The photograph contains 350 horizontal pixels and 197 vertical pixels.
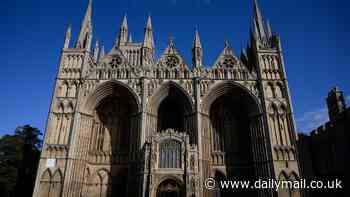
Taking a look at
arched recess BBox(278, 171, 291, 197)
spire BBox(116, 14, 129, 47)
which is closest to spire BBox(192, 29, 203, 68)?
arched recess BBox(278, 171, 291, 197)

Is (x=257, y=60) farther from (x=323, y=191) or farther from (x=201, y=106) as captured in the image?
(x=323, y=191)

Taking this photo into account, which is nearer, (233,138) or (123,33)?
(233,138)

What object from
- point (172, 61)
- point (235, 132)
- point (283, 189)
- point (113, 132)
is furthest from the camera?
point (172, 61)

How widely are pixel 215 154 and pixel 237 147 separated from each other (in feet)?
9.28

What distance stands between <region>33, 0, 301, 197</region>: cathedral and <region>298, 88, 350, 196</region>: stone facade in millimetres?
1181

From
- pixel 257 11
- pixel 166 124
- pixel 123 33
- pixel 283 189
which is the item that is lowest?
pixel 283 189

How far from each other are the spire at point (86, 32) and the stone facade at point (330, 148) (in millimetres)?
27690

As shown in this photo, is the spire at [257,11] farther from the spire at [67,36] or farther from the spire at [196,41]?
the spire at [67,36]

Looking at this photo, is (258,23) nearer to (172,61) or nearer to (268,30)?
(268,30)

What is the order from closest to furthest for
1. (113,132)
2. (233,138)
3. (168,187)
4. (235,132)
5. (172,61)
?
(168,187)
(233,138)
(235,132)
(113,132)
(172,61)

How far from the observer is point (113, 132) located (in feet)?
96.2

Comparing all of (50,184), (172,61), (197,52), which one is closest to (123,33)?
(172,61)

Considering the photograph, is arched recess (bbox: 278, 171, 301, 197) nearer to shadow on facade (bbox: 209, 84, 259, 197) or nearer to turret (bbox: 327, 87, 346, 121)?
shadow on facade (bbox: 209, 84, 259, 197)

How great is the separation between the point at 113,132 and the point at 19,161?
1514cm
